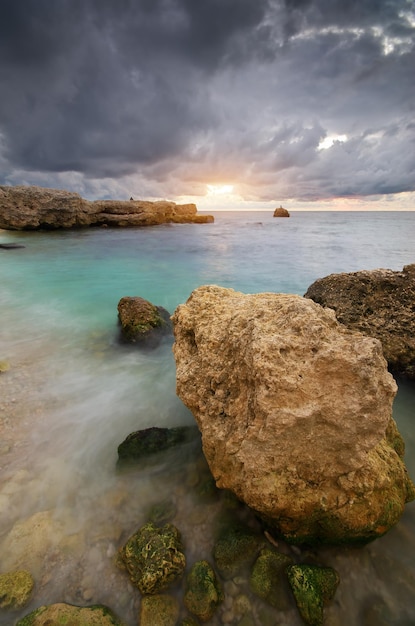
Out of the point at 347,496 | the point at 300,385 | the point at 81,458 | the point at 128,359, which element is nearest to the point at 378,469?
the point at 347,496

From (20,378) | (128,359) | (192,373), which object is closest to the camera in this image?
(192,373)

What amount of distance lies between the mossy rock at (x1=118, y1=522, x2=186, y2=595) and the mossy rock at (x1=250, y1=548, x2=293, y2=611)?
0.58 meters

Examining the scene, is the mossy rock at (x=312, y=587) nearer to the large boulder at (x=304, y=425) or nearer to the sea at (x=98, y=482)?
the sea at (x=98, y=482)

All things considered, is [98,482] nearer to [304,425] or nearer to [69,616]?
[69,616]

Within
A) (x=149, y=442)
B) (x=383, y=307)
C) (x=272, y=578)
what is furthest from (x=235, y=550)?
(x=383, y=307)

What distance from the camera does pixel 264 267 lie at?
15305 mm

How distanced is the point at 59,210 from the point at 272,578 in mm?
27149

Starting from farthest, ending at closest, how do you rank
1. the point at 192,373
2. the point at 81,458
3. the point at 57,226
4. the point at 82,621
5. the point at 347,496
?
the point at 57,226
the point at 81,458
the point at 192,373
the point at 347,496
the point at 82,621

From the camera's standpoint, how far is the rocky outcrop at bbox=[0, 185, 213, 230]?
22.6 m

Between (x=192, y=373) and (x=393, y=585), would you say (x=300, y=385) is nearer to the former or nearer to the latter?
(x=192, y=373)

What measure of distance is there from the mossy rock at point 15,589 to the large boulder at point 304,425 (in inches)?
65.4

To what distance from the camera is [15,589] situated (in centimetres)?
240

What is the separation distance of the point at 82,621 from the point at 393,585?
233 centimetres

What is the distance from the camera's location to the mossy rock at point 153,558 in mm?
2383
